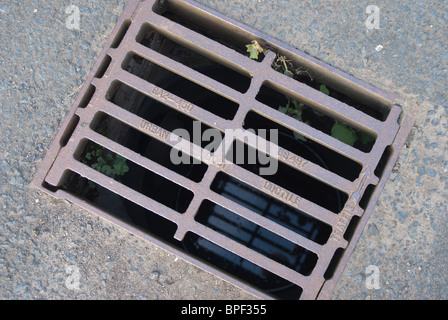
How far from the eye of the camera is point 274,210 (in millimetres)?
2227

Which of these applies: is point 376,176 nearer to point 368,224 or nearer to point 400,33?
point 368,224

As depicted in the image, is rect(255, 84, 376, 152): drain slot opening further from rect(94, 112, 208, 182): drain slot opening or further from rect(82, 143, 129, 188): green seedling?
rect(82, 143, 129, 188): green seedling

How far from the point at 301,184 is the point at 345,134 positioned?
0.50 m

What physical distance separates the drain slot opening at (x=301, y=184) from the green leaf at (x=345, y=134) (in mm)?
442

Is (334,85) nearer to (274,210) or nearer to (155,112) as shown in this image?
(274,210)

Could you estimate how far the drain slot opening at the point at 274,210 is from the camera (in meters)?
2.20

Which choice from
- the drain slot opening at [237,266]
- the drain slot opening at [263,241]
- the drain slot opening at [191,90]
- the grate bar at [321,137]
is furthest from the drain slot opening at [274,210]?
the grate bar at [321,137]

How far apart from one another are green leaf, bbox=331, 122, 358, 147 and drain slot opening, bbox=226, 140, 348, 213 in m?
0.44

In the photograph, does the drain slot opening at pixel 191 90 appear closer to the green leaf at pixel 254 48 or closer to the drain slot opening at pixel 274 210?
the drain slot opening at pixel 274 210

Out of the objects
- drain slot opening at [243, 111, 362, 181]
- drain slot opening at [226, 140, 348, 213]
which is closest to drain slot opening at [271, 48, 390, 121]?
drain slot opening at [243, 111, 362, 181]

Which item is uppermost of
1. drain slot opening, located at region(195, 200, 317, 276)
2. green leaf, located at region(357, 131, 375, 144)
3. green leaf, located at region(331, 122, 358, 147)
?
green leaf, located at region(357, 131, 375, 144)

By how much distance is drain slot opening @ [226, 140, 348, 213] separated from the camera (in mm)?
2211

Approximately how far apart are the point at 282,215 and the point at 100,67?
1.24 metres
